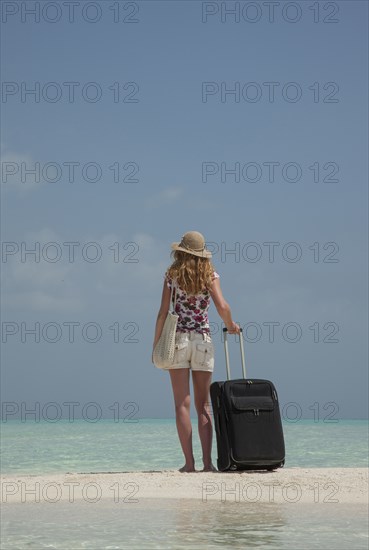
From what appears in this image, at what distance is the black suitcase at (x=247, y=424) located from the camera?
276 inches

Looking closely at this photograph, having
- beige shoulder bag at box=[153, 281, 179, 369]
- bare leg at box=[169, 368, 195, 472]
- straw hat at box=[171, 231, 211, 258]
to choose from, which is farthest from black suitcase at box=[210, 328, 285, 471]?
straw hat at box=[171, 231, 211, 258]

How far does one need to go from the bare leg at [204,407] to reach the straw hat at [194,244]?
3.15ft

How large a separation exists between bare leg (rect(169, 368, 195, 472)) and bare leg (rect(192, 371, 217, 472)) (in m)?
0.07

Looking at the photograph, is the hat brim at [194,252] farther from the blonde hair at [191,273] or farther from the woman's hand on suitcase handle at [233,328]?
the woman's hand on suitcase handle at [233,328]

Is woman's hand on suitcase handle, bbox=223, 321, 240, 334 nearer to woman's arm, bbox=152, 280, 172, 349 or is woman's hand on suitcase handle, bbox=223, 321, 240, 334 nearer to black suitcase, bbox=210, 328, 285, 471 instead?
black suitcase, bbox=210, 328, 285, 471

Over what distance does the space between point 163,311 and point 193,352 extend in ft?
1.36

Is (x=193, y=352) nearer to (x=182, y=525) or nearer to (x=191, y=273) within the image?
(x=191, y=273)

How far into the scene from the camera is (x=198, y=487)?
6535 mm

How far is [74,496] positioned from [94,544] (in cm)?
154

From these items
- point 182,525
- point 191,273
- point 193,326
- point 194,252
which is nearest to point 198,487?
point 182,525

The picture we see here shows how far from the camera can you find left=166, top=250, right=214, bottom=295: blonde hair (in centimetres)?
726

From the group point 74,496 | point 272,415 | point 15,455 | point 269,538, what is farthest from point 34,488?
point 15,455

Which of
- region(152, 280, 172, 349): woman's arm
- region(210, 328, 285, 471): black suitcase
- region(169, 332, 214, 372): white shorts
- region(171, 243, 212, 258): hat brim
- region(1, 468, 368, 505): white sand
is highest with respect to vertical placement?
region(171, 243, 212, 258): hat brim

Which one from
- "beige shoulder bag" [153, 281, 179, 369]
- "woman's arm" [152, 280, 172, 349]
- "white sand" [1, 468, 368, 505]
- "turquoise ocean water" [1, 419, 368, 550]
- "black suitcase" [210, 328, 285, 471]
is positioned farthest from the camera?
"woman's arm" [152, 280, 172, 349]
